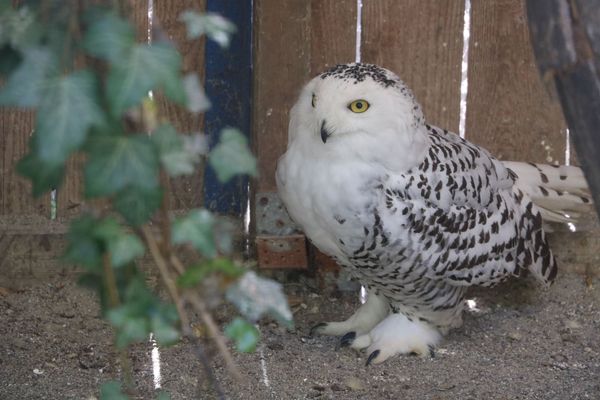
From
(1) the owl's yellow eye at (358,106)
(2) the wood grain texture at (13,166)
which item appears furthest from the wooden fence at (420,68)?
(2) the wood grain texture at (13,166)

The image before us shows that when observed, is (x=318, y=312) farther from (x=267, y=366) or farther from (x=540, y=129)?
(x=540, y=129)

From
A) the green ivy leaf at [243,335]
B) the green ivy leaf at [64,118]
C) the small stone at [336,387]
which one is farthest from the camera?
the small stone at [336,387]

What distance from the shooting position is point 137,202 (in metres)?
1.34

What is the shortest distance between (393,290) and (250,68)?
109 cm

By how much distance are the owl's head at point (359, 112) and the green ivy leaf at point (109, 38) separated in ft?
6.28

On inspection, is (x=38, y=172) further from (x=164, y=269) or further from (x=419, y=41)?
(x=419, y=41)

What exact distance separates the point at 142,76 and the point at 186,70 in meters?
2.58

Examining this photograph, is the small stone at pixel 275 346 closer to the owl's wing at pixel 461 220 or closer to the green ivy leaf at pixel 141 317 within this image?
the owl's wing at pixel 461 220

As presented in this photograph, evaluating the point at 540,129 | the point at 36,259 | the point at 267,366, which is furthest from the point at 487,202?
the point at 36,259

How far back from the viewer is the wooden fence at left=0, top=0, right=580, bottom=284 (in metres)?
3.85

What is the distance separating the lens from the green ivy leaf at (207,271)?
1.38 metres

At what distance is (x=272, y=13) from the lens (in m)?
3.74

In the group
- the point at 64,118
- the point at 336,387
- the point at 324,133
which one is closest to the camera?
the point at 64,118

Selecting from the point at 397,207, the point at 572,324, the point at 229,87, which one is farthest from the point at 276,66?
the point at 572,324
